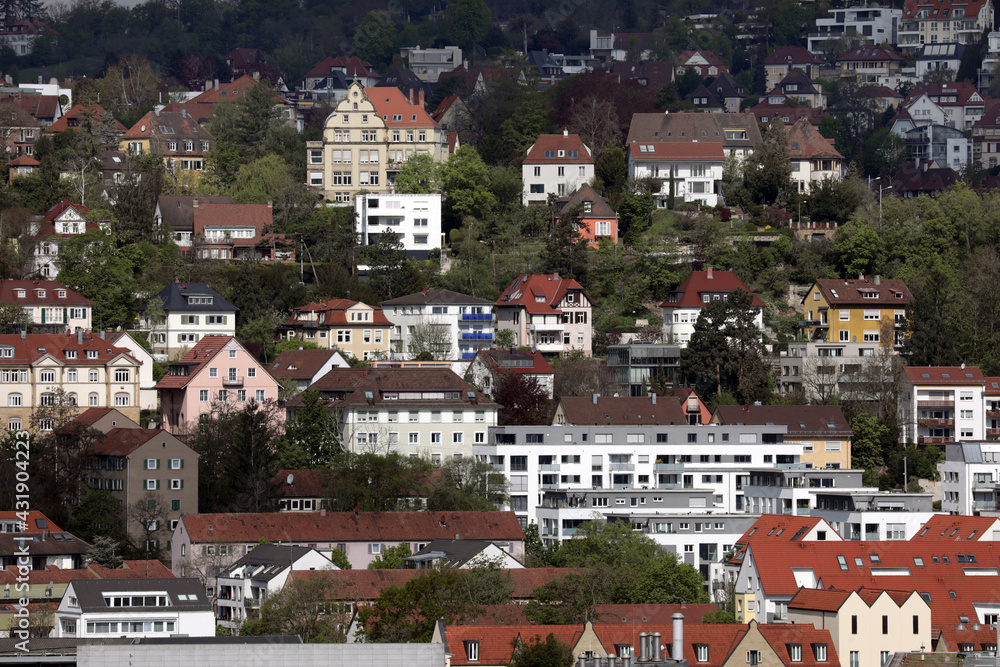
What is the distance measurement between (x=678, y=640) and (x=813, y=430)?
32.0m

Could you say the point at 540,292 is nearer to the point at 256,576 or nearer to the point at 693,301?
the point at 693,301

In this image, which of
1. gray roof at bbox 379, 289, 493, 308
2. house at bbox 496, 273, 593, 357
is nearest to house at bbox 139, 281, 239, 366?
gray roof at bbox 379, 289, 493, 308

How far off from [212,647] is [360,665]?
156 inches

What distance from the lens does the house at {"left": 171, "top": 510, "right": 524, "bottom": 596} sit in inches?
2896

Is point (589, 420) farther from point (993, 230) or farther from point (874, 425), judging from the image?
point (993, 230)

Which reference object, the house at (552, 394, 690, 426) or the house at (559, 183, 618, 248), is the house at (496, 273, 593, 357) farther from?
the house at (552, 394, 690, 426)

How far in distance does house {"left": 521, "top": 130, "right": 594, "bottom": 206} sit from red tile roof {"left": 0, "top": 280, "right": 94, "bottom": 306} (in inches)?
1095

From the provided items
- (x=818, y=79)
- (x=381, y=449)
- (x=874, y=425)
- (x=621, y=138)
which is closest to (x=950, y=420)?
(x=874, y=425)

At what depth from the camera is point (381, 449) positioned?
8500cm

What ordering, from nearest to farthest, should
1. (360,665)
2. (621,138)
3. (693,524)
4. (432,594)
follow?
1. (360,665)
2. (432,594)
3. (693,524)
4. (621,138)

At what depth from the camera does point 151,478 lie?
254ft

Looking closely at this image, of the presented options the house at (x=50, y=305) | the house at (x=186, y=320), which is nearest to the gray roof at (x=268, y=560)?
the house at (x=186, y=320)

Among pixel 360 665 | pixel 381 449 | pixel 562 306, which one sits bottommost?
pixel 360 665

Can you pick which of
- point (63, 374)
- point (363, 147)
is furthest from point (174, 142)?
point (63, 374)
